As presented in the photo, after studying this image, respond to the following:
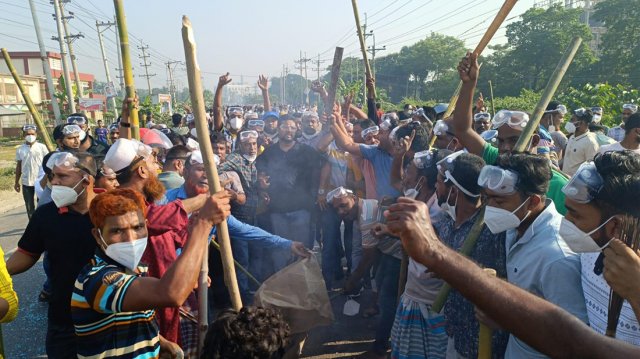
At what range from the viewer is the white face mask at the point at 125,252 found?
211 centimetres

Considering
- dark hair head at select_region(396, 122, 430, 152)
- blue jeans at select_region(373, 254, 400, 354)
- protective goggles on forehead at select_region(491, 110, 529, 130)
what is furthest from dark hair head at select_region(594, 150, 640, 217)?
dark hair head at select_region(396, 122, 430, 152)

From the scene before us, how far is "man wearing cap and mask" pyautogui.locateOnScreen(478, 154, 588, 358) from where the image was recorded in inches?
87.2

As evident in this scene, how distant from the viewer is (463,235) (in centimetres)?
281

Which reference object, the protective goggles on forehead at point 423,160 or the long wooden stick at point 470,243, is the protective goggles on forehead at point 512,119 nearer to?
the protective goggles on forehead at point 423,160

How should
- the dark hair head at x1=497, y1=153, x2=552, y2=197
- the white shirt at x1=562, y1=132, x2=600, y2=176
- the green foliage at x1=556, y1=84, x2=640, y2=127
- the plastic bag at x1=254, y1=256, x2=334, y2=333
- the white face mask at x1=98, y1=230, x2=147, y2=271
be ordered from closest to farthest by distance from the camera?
the white face mask at x1=98, y1=230, x2=147, y2=271 → the dark hair head at x1=497, y1=153, x2=552, y2=197 → the plastic bag at x1=254, y1=256, x2=334, y2=333 → the white shirt at x1=562, y1=132, x2=600, y2=176 → the green foliage at x1=556, y1=84, x2=640, y2=127

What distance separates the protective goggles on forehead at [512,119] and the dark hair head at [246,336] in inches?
117

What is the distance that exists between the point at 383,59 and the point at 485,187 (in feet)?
271

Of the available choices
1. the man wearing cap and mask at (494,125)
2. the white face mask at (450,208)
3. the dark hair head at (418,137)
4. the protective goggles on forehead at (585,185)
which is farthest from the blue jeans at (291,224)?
the protective goggles on forehead at (585,185)

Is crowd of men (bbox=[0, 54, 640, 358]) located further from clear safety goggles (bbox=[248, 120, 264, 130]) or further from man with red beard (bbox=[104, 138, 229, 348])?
clear safety goggles (bbox=[248, 120, 264, 130])

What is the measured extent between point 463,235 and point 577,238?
34.1 inches

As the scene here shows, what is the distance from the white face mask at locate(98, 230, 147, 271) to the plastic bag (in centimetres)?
112

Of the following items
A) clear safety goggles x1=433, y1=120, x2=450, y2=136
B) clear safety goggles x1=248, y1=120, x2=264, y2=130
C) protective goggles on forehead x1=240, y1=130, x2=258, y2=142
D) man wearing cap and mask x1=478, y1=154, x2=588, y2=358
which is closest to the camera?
man wearing cap and mask x1=478, y1=154, x2=588, y2=358

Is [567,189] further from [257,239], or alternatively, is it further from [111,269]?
[257,239]

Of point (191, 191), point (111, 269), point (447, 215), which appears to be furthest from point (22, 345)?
point (447, 215)
